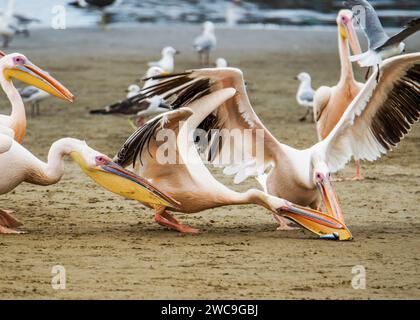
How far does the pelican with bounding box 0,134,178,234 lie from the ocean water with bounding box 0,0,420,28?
50.8 ft

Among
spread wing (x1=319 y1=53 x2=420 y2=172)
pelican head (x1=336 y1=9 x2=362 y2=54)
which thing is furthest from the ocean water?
spread wing (x1=319 y1=53 x2=420 y2=172)

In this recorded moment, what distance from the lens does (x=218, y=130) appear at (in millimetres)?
8844

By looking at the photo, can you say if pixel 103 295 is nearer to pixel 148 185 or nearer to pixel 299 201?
pixel 148 185

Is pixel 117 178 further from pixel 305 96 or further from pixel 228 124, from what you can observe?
pixel 305 96

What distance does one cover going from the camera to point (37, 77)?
29.6 feet

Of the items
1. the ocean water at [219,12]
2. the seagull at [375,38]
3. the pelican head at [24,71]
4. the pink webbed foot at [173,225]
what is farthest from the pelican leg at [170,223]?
the ocean water at [219,12]

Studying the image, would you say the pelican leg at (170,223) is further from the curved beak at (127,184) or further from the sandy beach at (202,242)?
the curved beak at (127,184)

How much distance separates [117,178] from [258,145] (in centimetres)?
132

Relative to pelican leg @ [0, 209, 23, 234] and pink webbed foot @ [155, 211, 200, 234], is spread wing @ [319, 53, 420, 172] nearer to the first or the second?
pink webbed foot @ [155, 211, 200, 234]

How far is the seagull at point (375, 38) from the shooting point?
7785 millimetres

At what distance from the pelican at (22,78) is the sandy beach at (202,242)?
79cm

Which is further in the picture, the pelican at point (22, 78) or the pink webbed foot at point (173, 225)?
the pelican at point (22, 78)

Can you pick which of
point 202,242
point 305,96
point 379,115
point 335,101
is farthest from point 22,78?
point 305,96

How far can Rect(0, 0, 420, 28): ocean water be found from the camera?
24438 mm
